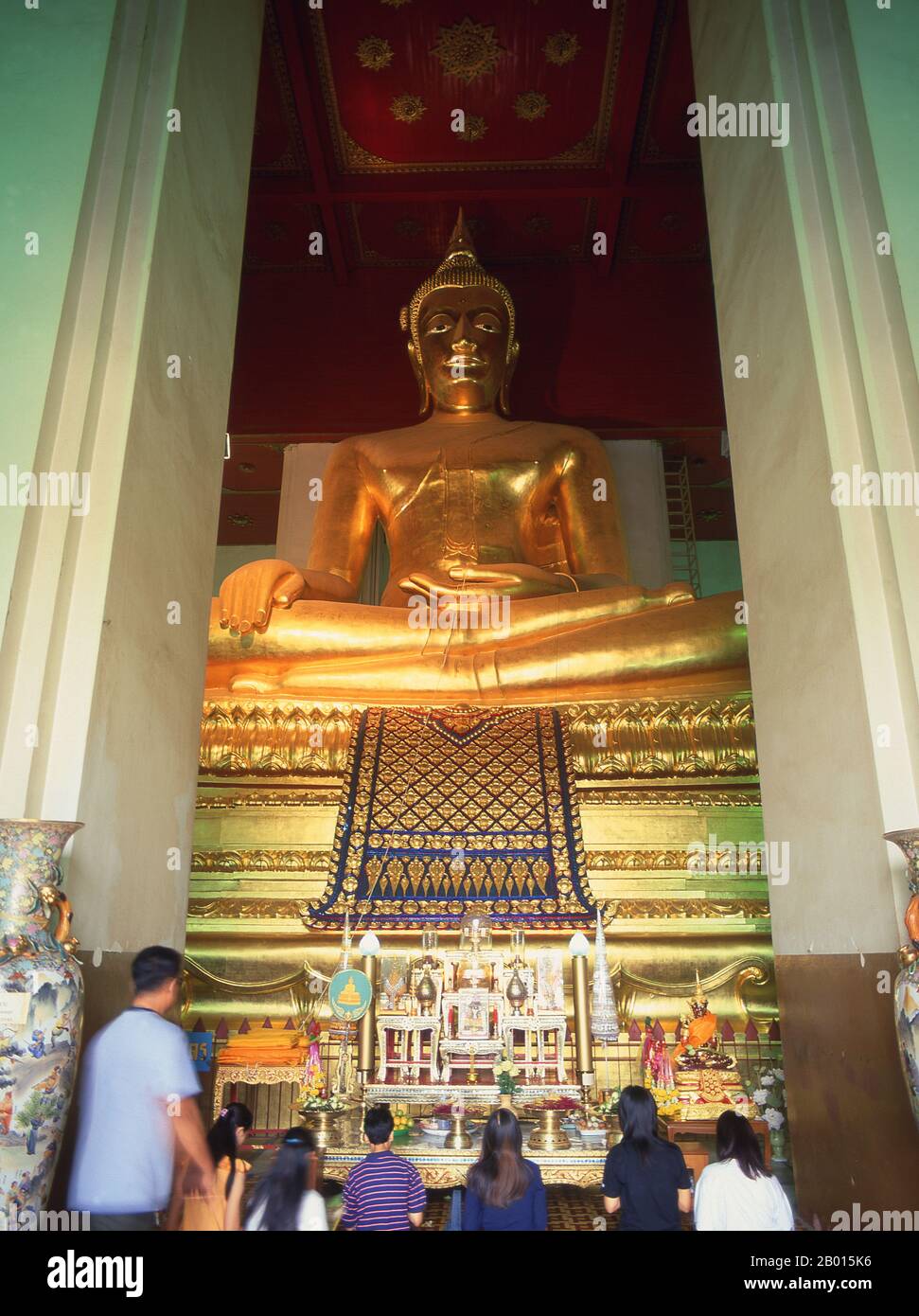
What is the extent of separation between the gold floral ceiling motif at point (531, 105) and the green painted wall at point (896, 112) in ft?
8.60

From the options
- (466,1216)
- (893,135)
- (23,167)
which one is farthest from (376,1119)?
(893,135)

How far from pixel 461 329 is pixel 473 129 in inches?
33.4

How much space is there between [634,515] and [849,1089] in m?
3.73

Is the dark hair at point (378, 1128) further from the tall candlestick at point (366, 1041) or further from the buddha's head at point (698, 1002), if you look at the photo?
the buddha's head at point (698, 1002)

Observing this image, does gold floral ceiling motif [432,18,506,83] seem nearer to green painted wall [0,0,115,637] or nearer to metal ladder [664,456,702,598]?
metal ladder [664,456,702,598]

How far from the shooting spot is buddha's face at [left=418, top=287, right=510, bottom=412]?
4895mm

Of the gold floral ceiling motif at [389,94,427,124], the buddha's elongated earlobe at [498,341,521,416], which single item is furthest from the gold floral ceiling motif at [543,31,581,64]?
the buddha's elongated earlobe at [498,341,521,416]

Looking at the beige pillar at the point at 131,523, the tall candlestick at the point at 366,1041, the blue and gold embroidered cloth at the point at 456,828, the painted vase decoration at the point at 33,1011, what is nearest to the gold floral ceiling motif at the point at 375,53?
the beige pillar at the point at 131,523

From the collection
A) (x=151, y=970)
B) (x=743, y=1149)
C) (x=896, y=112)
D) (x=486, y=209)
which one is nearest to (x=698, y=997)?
(x=743, y=1149)

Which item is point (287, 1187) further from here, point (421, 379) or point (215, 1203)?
point (421, 379)

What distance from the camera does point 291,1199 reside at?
4.65 ft

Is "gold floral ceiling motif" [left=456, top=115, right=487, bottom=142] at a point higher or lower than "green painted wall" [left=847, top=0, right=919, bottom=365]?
higher
